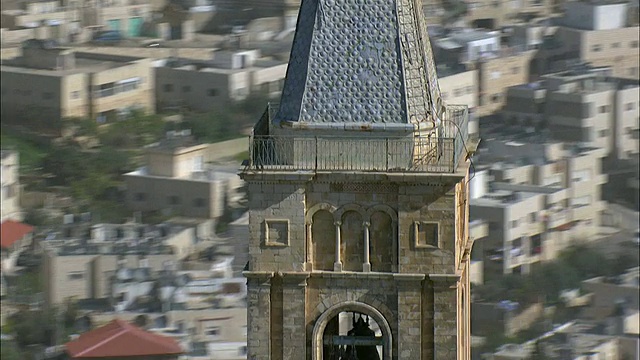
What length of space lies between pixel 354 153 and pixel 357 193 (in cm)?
41

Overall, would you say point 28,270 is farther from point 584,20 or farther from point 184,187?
point 584,20

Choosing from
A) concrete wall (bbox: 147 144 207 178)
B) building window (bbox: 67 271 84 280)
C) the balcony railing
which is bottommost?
building window (bbox: 67 271 84 280)

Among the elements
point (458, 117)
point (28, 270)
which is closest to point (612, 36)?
point (28, 270)

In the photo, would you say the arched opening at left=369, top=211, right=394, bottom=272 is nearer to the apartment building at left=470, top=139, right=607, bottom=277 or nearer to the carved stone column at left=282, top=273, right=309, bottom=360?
the carved stone column at left=282, top=273, right=309, bottom=360

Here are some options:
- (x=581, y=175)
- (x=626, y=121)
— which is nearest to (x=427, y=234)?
(x=581, y=175)

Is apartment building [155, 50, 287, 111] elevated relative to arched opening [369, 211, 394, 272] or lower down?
lower down

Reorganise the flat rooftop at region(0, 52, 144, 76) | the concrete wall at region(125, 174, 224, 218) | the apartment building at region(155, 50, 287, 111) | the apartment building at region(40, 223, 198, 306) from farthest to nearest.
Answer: the apartment building at region(155, 50, 287, 111) → the flat rooftop at region(0, 52, 144, 76) → the concrete wall at region(125, 174, 224, 218) → the apartment building at region(40, 223, 198, 306)

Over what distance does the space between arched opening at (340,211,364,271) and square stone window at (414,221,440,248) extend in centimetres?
57

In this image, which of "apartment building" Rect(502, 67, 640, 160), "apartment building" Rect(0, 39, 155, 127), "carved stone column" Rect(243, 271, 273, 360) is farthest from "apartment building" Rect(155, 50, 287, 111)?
"carved stone column" Rect(243, 271, 273, 360)

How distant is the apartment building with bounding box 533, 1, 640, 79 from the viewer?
14475 centimetres

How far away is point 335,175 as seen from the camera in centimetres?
2734

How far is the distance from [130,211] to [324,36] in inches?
3284

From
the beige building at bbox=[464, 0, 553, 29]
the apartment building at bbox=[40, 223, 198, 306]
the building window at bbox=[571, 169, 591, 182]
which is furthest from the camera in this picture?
the beige building at bbox=[464, 0, 553, 29]

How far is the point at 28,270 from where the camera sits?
323 ft
